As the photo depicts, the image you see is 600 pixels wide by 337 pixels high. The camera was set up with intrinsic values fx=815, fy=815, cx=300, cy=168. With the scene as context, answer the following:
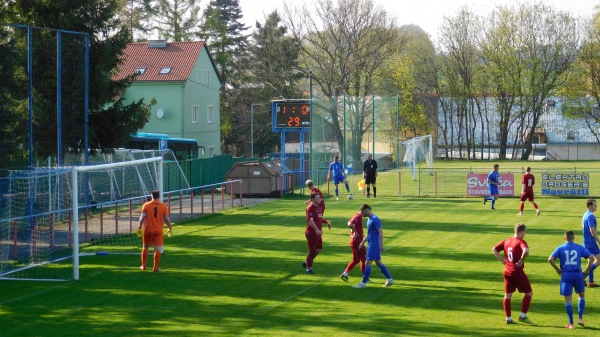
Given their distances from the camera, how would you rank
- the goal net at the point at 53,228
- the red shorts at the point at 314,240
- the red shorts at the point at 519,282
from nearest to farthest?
the red shorts at the point at 519,282 < the red shorts at the point at 314,240 < the goal net at the point at 53,228

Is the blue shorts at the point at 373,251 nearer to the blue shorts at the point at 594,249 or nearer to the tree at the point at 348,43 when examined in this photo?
the blue shorts at the point at 594,249

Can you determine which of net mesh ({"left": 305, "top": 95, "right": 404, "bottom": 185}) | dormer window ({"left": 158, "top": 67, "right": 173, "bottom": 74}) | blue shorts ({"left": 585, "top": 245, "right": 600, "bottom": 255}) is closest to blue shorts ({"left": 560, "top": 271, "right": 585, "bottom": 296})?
blue shorts ({"left": 585, "top": 245, "right": 600, "bottom": 255})

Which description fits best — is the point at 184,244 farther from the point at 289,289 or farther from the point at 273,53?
the point at 273,53

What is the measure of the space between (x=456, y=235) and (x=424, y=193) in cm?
1701

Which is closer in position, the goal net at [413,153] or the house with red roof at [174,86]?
the goal net at [413,153]

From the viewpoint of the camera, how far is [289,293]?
1641 centimetres

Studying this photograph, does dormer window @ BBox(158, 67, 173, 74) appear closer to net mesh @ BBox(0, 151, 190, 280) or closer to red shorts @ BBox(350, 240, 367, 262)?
net mesh @ BBox(0, 151, 190, 280)

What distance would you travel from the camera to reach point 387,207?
34.6 m

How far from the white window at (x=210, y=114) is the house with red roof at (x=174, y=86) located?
79mm

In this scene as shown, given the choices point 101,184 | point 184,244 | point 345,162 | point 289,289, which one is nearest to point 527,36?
point 345,162

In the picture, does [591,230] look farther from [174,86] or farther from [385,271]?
[174,86]

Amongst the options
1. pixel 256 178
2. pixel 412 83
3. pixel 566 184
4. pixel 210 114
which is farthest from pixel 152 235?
pixel 412 83

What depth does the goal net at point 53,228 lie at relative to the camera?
19111 mm

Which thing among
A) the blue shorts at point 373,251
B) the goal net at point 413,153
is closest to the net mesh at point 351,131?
the goal net at point 413,153
